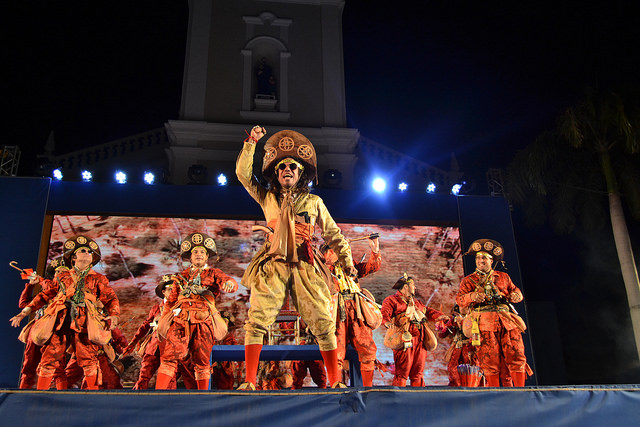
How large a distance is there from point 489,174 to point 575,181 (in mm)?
2060

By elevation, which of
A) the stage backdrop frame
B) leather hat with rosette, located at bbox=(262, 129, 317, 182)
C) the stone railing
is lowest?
leather hat with rosette, located at bbox=(262, 129, 317, 182)

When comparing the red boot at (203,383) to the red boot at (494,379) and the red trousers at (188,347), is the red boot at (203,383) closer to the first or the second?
the red trousers at (188,347)

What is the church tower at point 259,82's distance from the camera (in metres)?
10.5

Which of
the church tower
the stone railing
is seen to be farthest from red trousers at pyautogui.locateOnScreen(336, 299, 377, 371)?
the stone railing

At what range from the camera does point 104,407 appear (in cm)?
269

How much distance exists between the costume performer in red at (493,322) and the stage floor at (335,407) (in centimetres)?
253

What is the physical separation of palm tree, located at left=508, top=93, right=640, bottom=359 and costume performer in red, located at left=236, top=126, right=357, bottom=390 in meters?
6.44

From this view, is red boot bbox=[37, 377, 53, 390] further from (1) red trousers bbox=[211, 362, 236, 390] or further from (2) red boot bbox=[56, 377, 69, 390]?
(1) red trousers bbox=[211, 362, 236, 390]

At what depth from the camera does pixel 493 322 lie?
551cm

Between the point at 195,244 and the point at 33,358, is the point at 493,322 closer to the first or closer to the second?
the point at 195,244

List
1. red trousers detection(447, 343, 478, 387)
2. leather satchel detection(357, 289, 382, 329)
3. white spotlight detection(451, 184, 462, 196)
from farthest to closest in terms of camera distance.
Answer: white spotlight detection(451, 184, 462, 196)
red trousers detection(447, 343, 478, 387)
leather satchel detection(357, 289, 382, 329)

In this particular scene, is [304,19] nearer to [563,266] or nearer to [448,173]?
[448,173]

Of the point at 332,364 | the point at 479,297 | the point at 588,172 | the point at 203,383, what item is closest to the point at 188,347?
the point at 203,383

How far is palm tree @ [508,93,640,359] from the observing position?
8.78 m
